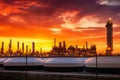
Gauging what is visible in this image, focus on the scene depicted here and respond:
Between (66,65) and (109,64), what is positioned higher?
(109,64)

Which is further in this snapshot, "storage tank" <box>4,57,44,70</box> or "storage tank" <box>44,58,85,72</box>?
"storage tank" <box>4,57,44,70</box>

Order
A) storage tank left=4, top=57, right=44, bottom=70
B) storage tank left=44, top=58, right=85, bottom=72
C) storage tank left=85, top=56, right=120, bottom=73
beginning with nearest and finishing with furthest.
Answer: storage tank left=85, top=56, right=120, bottom=73, storage tank left=44, top=58, right=85, bottom=72, storage tank left=4, top=57, right=44, bottom=70

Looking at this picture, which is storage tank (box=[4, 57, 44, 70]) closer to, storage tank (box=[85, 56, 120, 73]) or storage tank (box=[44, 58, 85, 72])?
storage tank (box=[44, 58, 85, 72])

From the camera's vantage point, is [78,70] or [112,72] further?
[78,70]

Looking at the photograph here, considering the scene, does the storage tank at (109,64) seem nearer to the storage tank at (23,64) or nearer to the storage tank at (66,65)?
the storage tank at (66,65)

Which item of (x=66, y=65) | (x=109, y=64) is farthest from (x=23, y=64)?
(x=109, y=64)

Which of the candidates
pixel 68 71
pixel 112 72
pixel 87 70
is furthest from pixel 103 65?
pixel 68 71

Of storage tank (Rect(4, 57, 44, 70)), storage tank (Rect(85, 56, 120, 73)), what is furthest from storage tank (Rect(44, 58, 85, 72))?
storage tank (Rect(85, 56, 120, 73))

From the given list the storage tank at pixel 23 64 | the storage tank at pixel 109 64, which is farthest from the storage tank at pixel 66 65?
the storage tank at pixel 109 64

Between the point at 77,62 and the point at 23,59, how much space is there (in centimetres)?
1577

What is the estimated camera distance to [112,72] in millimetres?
60281

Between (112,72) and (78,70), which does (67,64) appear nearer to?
(78,70)

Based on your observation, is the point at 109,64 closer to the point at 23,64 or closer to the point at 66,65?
the point at 66,65

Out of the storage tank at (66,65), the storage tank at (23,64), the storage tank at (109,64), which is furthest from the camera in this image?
the storage tank at (23,64)
